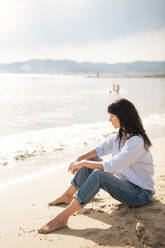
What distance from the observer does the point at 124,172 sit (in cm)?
337

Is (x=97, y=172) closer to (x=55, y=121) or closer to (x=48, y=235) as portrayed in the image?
(x=48, y=235)

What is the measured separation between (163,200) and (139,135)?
0.97 metres

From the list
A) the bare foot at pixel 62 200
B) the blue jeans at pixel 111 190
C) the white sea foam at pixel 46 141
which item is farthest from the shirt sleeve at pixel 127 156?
the white sea foam at pixel 46 141

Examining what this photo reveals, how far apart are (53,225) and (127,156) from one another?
41.6 inches

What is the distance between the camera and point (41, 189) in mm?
4594

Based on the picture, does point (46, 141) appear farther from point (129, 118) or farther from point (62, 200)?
point (129, 118)

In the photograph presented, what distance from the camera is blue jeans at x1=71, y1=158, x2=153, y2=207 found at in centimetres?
312

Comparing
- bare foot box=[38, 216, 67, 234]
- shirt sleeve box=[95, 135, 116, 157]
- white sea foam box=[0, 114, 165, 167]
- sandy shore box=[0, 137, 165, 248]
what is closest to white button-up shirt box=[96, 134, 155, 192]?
shirt sleeve box=[95, 135, 116, 157]

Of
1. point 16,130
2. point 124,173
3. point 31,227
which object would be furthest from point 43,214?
point 16,130

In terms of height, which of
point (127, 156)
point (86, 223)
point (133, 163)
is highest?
point (127, 156)

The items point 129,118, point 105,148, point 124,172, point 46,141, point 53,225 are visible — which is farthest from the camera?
point 46,141

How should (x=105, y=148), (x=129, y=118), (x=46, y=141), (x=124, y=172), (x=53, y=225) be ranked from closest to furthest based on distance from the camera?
(x=53, y=225) < (x=129, y=118) < (x=124, y=172) < (x=105, y=148) < (x=46, y=141)

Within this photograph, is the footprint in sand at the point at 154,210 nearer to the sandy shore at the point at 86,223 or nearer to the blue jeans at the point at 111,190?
the sandy shore at the point at 86,223

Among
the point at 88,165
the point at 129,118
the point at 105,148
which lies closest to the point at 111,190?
the point at 88,165
